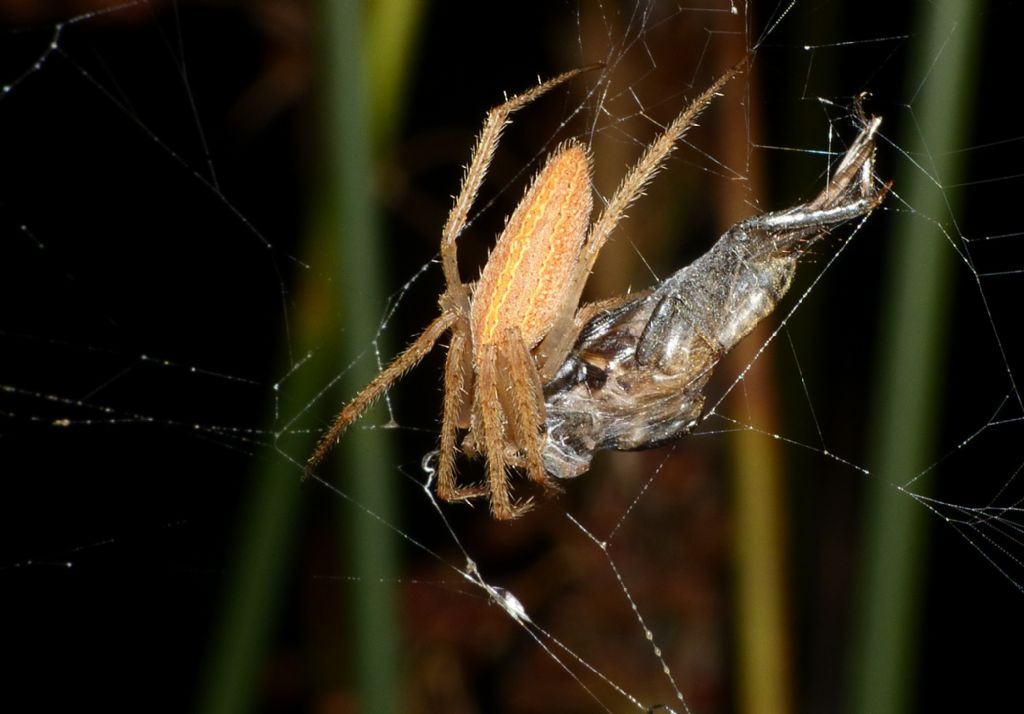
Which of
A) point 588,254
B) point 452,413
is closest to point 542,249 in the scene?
point 588,254

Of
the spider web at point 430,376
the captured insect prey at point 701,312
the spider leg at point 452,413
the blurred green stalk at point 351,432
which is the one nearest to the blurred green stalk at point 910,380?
the captured insect prey at point 701,312

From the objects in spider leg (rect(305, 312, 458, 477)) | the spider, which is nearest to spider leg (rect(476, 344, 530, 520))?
the spider

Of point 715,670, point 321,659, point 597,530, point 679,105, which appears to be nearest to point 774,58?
point 679,105

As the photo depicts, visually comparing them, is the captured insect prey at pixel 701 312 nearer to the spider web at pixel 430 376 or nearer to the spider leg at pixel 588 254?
the spider leg at pixel 588 254

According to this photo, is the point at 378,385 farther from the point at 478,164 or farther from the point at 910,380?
the point at 910,380

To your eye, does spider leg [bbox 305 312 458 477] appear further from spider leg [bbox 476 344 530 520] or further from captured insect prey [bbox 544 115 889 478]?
captured insect prey [bbox 544 115 889 478]

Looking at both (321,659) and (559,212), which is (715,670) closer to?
(321,659)
